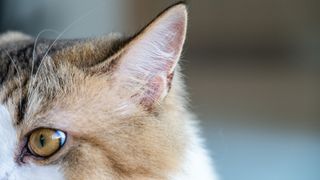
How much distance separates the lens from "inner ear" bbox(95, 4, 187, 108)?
0.81 meters

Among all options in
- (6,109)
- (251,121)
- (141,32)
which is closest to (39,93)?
(6,109)

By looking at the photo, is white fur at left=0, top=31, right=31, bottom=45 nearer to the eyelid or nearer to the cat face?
the cat face

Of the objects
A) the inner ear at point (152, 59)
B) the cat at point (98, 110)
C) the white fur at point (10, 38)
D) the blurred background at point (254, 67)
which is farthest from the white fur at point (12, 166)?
the blurred background at point (254, 67)

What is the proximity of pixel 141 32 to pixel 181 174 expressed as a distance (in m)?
0.23

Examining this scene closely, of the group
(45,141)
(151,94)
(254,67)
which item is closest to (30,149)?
(45,141)

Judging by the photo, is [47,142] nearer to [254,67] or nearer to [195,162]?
[195,162]

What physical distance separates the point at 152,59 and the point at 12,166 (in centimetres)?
25

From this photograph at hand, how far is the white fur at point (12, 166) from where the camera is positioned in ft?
2.55

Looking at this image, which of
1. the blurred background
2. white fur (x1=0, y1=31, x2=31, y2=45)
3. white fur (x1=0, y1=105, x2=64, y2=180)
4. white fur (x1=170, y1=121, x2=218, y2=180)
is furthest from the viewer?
the blurred background

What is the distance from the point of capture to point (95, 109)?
84 cm

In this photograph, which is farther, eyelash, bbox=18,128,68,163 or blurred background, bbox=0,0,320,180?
blurred background, bbox=0,0,320,180

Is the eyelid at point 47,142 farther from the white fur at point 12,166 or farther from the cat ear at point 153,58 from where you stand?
the cat ear at point 153,58

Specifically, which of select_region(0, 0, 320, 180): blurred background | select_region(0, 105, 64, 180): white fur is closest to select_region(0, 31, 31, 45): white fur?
select_region(0, 105, 64, 180): white fur

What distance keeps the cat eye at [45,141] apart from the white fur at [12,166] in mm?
20
